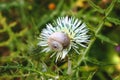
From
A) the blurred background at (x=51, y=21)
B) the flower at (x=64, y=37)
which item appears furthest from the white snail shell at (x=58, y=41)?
the blurred background at (x=51, y=21)

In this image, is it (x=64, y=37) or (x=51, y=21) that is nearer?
(x=64, y=37)

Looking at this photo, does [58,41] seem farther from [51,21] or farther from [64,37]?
[51,21]

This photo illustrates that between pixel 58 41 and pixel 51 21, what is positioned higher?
pixel 51 21

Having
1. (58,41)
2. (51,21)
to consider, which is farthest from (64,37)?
(51,21)

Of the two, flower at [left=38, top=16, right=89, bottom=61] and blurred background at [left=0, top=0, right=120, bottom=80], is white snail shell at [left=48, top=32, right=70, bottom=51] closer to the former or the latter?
flower at [left=38, top=16, right=89, bottom=61]

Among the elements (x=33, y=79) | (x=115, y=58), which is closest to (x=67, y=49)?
(x=33, y=79)

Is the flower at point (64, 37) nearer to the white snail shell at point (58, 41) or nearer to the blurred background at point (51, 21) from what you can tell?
the white snail shell at point (58, 41)
